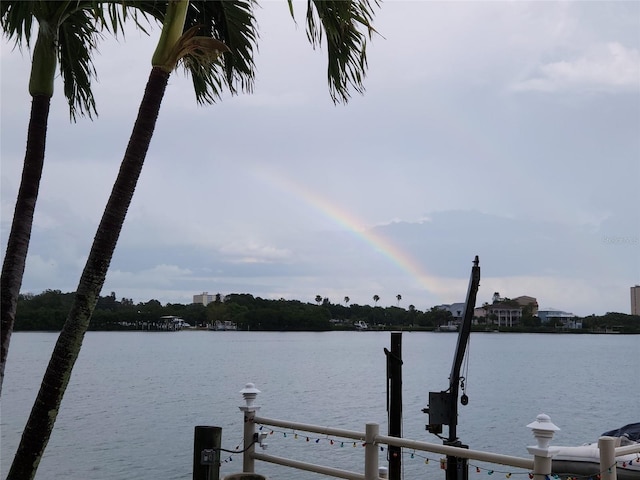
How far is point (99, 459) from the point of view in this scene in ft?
81.3

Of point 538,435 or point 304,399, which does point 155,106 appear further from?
point 304,399

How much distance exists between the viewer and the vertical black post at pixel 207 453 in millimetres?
8023

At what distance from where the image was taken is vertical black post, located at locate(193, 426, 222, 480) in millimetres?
8023

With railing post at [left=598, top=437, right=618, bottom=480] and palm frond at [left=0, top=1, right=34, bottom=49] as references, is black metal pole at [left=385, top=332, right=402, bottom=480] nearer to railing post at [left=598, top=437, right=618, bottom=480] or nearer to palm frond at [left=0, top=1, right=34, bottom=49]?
railing post at [left=598, top=437, right=618, bottom=480]

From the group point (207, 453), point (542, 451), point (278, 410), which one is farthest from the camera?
point (278, 410)

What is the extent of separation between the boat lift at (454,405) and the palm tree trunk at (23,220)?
633cm

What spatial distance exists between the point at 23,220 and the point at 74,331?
1.29 m

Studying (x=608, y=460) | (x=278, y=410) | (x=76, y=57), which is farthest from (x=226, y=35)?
(x=278, y=410)

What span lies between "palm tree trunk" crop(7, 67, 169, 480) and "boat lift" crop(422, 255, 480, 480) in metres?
6.07

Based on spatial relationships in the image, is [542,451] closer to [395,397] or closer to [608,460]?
[608,460]

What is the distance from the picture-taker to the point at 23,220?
632cm

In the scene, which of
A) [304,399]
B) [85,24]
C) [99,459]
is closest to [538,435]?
[85,24]

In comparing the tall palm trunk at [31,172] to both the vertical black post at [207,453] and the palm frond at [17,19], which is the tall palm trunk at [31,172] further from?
the vertical black post at [207,453]

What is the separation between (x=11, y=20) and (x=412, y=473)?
1785 centimetres
